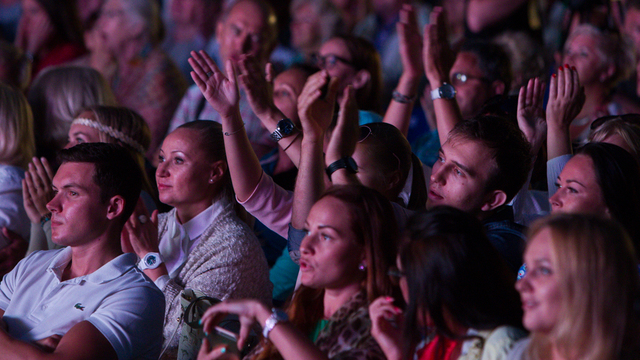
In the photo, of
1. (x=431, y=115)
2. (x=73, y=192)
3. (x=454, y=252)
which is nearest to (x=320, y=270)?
(x=454, y=252)

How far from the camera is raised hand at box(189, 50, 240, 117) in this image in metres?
2.42

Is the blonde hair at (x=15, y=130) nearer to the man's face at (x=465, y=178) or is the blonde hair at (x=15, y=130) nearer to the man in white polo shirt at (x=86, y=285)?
the man in white polo shirt at (x=86, y=285)

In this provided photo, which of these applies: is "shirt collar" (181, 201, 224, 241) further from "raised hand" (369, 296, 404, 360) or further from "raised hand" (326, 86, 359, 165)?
"raised hand" (369, 296, 404, 360)

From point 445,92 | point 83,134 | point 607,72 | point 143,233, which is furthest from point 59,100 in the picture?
point 607,72

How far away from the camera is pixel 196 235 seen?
8.68ft

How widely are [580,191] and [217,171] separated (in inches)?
51.3

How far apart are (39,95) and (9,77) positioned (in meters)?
0.61

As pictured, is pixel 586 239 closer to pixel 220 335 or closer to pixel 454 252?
pixel 454 252

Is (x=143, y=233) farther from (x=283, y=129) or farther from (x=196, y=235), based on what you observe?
(x=283, y=129)

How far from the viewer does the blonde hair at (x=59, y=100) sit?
3543mm

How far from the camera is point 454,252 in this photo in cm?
167

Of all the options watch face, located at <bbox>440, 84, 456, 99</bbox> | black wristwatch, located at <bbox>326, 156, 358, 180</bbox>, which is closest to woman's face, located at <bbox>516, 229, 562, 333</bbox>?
black wristwatch, located at <bbox>326, 156, 358, 180</bbox>

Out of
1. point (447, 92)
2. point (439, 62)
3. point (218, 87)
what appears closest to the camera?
Answer: point (218, 87)

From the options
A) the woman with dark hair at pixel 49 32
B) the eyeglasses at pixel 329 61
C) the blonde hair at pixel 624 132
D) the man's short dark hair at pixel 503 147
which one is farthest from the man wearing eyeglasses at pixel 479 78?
the woman with dark hair at pixel 49 32
